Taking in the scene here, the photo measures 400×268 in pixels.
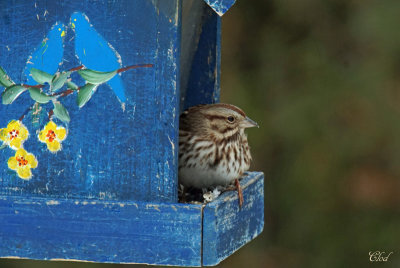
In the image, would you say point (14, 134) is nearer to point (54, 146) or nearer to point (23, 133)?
point (23, 133)

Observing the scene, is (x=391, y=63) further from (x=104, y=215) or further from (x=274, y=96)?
(x=104, y=215)

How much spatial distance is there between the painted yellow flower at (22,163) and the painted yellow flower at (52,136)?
0.09 metres

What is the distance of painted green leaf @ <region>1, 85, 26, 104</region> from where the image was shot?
458 centimetres

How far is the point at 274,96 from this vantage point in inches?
251

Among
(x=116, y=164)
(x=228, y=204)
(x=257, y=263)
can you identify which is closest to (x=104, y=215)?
(x=116, y=164)

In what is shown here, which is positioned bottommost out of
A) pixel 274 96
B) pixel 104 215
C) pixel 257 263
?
pixel 257 263

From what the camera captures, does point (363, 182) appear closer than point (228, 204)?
No

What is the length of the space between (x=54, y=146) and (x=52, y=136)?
4cm

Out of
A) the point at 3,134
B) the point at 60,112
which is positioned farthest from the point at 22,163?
the point at 60,112

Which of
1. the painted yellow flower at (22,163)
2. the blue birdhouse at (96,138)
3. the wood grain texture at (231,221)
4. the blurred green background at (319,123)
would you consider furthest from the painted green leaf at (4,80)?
the blurred green background at (319,123)

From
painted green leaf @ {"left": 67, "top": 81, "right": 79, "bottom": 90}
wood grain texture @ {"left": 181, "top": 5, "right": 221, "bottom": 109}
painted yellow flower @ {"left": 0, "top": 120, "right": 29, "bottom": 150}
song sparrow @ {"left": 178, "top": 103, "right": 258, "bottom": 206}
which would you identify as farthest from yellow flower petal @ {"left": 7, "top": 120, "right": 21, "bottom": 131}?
wood grain texture @ {"left": 181, "top": 5, "right": 221, "bottom": 109}

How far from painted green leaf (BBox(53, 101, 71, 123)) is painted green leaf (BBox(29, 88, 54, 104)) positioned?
3cm

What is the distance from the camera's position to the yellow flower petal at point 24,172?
15.1 ft

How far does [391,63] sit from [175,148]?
2.18 meters
